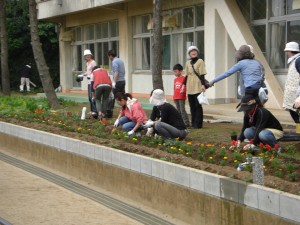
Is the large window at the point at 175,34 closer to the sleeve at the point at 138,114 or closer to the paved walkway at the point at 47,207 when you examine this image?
the sleeve at the point at 138,114

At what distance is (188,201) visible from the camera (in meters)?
6.78

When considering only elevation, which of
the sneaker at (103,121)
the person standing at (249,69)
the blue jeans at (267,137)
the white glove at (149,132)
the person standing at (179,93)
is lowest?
the sneaker at (103,121)

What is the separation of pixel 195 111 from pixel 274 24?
613 cm

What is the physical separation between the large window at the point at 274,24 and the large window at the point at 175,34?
2449 mm

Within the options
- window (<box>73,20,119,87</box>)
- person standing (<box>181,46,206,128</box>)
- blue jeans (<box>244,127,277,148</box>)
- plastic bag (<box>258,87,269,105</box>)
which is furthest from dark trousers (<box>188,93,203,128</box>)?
window (<box>73,20,119,87</box>)

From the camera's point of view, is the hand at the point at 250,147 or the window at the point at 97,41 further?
the window at the point at 97,41

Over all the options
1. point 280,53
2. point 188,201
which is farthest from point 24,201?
point 280,53

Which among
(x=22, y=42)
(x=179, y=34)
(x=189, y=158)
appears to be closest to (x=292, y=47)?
(x=189, y=158)

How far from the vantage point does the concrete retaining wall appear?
5605mm

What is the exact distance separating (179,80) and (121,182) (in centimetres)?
412

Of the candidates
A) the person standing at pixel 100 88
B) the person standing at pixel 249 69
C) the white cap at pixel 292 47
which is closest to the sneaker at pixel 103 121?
the person standing at pixel 100 88

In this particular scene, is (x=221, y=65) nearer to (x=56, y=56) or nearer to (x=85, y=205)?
(x=85, y=205)

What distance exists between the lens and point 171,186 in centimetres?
713

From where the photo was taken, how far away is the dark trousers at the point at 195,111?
11.4 meters
